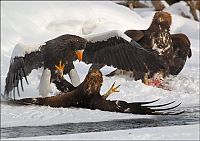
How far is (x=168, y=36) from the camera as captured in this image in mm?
9438

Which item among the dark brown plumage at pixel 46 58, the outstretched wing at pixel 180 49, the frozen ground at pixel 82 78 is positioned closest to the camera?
the frozen ground at pixel 82 78

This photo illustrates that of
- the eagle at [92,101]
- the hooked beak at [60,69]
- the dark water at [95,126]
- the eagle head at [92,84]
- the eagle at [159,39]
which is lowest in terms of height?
the dark water at [95,126]

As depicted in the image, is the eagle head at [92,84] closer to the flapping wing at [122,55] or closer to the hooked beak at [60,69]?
the hooked beak at [60,69]

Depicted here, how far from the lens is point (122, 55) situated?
802cm

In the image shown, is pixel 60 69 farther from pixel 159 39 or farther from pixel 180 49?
pixel 180 49

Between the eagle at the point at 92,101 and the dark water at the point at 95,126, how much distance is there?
13.1 inches

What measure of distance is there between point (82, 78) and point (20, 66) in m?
1.69

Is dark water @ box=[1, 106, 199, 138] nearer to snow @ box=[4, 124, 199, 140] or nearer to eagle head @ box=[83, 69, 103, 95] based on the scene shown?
snow @ box=[4, 124, 199, 140]

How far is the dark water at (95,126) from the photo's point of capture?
5.67 meters

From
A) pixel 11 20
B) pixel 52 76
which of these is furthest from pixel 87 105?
pixel 11 20

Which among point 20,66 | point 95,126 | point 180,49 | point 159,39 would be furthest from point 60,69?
point 180,49

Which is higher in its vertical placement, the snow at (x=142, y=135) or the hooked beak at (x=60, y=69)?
the hooked beak at (x=60, y=69)

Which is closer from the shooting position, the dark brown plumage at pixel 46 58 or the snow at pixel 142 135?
the snow at pixel 142 135

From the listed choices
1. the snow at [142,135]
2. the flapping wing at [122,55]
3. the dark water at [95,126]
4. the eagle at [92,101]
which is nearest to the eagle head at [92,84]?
the eagle at [92,101]
